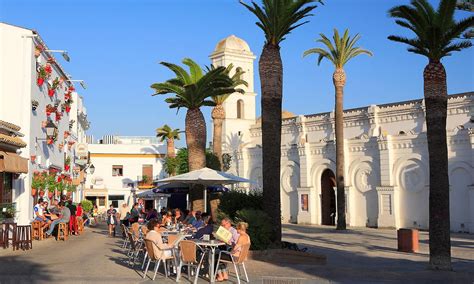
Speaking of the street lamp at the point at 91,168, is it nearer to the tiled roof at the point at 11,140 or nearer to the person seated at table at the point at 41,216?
the person seated at table at the point at 41,216

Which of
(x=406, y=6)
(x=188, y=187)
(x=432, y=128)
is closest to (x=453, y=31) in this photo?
(x=406, y=6)

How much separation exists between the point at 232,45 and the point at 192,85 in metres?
36.8

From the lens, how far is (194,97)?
26328 mm

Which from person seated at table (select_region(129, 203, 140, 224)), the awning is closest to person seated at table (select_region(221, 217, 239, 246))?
the awning

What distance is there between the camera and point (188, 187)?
26297 mm

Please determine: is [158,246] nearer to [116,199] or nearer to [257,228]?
[257,228]

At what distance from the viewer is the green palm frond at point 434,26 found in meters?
16.1

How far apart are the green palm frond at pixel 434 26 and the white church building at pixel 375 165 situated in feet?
68.6

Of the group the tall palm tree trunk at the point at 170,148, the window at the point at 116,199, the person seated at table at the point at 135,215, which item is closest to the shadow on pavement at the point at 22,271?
the person seated at table at the point at 135,215

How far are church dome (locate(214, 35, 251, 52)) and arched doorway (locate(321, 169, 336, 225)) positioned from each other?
20.8m

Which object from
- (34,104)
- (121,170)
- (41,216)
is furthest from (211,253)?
(121,170)

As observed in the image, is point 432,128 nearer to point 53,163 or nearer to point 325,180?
point 53,163

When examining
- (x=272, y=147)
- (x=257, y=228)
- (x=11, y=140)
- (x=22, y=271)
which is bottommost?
(x=22, y=271)

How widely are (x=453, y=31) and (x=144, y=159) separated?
5272 cm
